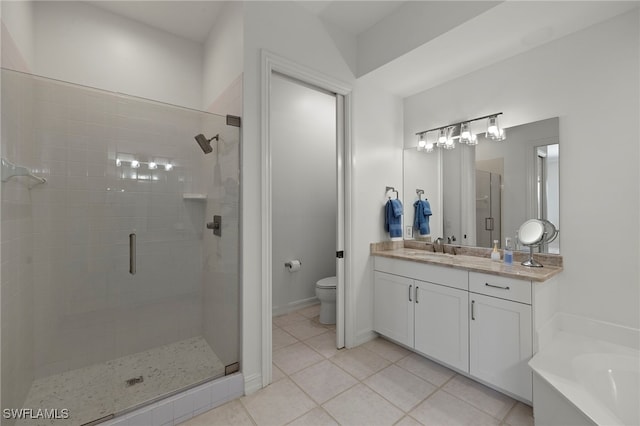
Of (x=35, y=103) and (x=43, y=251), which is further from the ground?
(x=35, y=103)

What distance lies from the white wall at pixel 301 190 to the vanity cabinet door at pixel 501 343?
1.83m

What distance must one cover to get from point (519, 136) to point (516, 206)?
54 centimetres

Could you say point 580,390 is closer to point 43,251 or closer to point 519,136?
point 519,136

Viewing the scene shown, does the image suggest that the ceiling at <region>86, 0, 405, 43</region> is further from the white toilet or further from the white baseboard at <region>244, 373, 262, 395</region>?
the white baseboard at <region>244, 373, 262, 395</region>

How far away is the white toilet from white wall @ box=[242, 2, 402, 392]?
17.5 inches

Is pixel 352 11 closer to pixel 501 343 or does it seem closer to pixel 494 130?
pixel 494 130

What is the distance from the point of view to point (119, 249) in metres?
2.00

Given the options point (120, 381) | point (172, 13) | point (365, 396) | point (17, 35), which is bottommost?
point (365, 396)

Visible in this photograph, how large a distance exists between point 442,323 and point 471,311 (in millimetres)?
253

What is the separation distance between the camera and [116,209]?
1.93 meters

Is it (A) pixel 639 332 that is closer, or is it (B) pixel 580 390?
(B) pixel 580 390

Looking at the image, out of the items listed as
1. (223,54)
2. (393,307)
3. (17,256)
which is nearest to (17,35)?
(223,54)

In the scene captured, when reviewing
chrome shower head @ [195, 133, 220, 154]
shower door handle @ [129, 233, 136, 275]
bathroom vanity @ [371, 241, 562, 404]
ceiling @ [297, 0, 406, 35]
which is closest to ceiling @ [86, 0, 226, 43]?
ceiling @ [297, 0, 406, 35]

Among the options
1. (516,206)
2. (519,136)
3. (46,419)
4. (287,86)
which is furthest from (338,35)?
(46,419)
